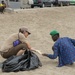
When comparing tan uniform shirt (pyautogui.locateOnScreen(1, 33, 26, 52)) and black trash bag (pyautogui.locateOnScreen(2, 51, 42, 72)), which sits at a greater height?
tan uniform shirt (pyautogui.locateOnScreen(1, 33, 26, 52))

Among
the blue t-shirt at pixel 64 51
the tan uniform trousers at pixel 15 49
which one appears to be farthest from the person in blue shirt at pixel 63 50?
the tan uniform trousers at pixel 15 49

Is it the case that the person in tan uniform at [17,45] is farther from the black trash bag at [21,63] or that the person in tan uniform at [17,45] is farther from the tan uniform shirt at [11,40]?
the black trash bag at [21,63]

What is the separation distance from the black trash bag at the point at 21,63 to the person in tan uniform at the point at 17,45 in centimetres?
22

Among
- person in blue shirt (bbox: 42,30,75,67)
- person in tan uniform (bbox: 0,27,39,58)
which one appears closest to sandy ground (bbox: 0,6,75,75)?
person in blue shirt (bbox: 42,30,75,67)

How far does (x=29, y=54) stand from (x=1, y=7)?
12.1m

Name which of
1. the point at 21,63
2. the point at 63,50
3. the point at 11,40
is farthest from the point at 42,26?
the point at 21,63

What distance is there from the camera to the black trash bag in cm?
738

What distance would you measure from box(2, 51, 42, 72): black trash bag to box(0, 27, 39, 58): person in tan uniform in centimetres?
22

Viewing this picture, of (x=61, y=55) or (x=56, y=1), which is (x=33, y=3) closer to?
(x=56, y=1)

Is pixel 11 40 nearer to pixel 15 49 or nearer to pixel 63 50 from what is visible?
pixel 15 49

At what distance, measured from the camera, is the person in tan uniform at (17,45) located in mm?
7898

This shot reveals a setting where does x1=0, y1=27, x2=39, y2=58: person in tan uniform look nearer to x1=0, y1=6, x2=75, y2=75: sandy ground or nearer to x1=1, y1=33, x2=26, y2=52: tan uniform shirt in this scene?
x1=1, y1=33, x2=26, y2=52: tan uniform shirt

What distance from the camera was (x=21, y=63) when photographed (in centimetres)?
746

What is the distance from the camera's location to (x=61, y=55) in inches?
312
